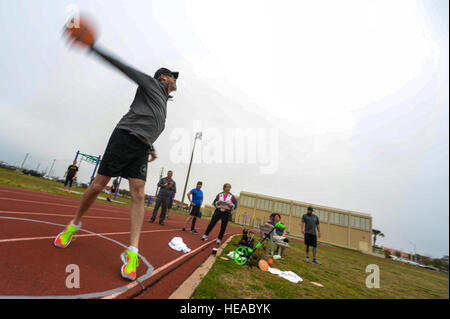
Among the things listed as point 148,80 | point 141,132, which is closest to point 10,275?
point 141,132

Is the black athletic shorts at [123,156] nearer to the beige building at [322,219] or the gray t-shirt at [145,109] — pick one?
the gray t-shirt at [145,109]

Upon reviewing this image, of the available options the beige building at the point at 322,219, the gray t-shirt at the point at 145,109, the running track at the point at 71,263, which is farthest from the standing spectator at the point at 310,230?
the beige building at the point at 322,219

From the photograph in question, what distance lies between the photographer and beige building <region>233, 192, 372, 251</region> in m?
40.2

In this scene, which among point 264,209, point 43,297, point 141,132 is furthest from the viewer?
point 264,209

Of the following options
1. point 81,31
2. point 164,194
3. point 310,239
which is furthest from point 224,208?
point 81,31

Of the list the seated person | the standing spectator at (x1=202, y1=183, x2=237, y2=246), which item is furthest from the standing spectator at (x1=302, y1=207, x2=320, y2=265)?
the standing spectator at (x1=202, y1=183, x2=237, y2=246)

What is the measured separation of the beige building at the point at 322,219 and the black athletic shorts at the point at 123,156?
38687 millimetres

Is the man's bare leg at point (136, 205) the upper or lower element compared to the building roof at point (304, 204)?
lower

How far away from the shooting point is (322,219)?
42625 mm

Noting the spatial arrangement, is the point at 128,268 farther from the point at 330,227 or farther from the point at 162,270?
the point at 330,227

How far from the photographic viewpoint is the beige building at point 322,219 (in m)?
40.2
